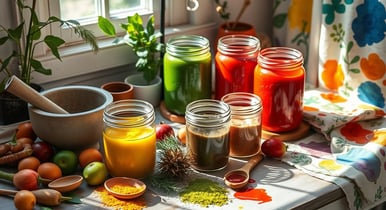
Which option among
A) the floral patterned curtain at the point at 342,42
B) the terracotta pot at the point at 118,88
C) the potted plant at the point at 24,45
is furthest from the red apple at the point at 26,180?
the floral patterned curtain at the point at 342,42

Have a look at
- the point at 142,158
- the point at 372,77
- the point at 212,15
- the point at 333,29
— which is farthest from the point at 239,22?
Result: the point at 142,158

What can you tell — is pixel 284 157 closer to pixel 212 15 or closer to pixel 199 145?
pixel 199 145

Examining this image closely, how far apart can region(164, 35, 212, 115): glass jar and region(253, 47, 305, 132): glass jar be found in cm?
13

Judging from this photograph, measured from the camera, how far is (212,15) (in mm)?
1798

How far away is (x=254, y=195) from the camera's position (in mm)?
1230

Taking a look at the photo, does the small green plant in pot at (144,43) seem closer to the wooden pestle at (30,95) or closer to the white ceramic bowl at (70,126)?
the white ceramic bowl at (70,126)

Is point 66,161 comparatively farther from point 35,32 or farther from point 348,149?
point 348,149

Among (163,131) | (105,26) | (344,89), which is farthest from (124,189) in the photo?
(344,89)

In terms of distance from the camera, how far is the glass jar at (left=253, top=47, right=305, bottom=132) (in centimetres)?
141

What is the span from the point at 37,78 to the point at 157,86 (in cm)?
29

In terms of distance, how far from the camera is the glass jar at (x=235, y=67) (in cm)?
148

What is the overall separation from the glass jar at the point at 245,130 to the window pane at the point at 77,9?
0.48 metres

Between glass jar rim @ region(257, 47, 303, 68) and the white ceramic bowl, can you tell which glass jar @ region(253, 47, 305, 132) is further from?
the white ceramic bowl

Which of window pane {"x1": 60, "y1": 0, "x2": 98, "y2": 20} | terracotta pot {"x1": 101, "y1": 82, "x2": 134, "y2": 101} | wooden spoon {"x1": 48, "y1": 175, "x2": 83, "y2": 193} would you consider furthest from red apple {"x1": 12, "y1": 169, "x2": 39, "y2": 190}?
window pane {"x1": 60, "y1": 0, "x2": 98, "y2": 20}
